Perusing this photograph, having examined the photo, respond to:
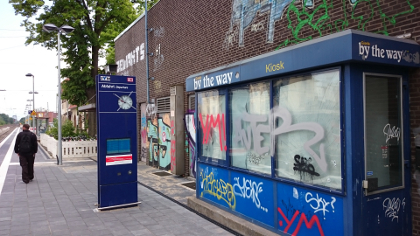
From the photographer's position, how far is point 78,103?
77.2 feet

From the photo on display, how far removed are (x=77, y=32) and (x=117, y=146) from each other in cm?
1776

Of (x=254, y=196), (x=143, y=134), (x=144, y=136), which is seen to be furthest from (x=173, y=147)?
(x=254, y=196)

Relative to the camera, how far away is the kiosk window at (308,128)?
4.27 meters

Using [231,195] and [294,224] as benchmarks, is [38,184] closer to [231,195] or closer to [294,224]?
[231,195]

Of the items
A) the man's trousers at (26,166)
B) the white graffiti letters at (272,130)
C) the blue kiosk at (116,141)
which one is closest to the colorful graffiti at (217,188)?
the white graffiti letters at (272,130)

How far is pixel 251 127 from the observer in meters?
5.83

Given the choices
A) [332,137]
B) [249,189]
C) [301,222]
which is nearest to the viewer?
[332,137]

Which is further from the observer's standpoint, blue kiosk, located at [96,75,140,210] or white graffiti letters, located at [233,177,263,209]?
blue kiosk, located at [96,75,140,210]

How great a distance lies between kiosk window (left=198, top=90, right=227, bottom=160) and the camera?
6.57 meters

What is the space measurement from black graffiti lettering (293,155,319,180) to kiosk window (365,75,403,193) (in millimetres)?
675

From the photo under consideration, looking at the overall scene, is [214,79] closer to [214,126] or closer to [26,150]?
[214,126]

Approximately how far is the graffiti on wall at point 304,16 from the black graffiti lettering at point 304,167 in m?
2.16

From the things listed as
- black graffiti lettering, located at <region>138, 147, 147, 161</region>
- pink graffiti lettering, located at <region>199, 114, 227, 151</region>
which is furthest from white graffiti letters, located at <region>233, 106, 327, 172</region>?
black graffiti lettering, located at <region>138, 147, 147, 161</region>

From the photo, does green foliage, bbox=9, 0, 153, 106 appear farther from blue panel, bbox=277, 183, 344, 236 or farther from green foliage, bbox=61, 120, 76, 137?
blue panel, bbox=277, 183, 344, 236
